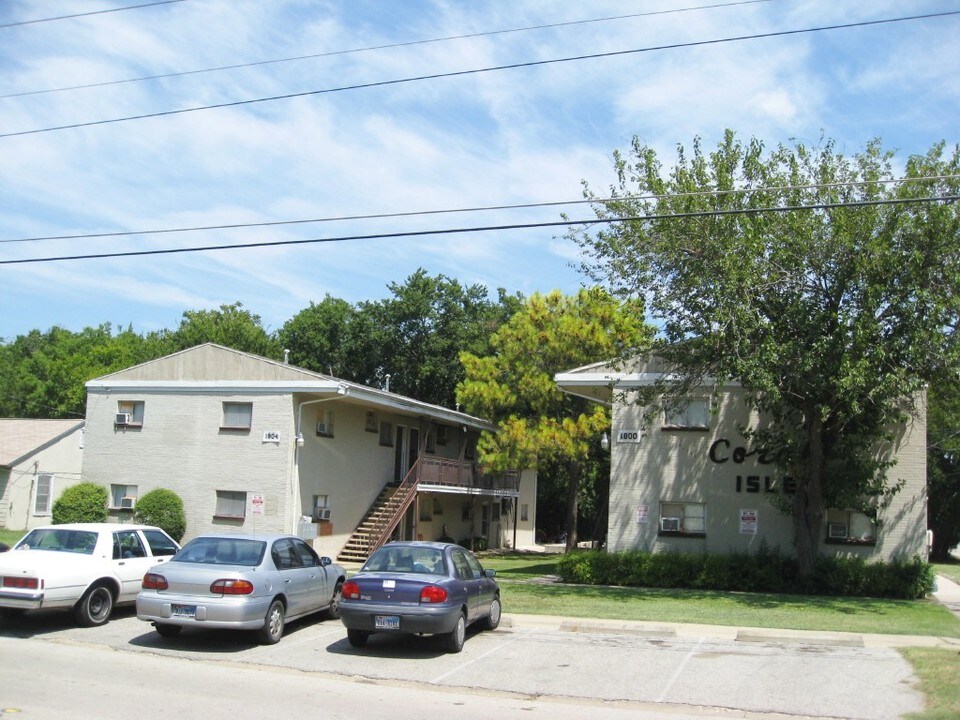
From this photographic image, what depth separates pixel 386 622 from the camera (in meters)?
12.4

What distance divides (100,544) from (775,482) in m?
16.8

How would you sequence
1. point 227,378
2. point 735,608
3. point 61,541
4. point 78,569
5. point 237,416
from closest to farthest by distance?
point 78,569, point 61,541, point 735,608, point 237,416, point 227,378

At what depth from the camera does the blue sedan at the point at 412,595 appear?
1239 cm

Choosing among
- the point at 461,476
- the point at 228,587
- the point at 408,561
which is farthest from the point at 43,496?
the point at 408,561

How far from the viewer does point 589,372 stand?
26484mm

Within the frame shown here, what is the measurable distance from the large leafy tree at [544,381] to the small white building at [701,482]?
7.94 m

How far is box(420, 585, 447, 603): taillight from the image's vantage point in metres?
12.5

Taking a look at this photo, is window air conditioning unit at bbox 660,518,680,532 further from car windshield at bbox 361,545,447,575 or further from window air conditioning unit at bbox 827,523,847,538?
car windshield at bbox 361,545,447,575

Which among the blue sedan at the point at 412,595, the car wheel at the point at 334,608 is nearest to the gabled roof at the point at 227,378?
the car wheel at the point at 334,608

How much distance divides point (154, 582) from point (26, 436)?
31126mm

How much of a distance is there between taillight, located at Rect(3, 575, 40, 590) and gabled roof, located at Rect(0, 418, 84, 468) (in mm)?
26312

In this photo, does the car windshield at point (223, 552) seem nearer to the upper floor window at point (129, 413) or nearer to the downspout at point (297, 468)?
the downspout at point (297, 468)

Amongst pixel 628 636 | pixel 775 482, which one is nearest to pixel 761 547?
pixel 775 482

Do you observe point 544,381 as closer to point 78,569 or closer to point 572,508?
point 572,508
